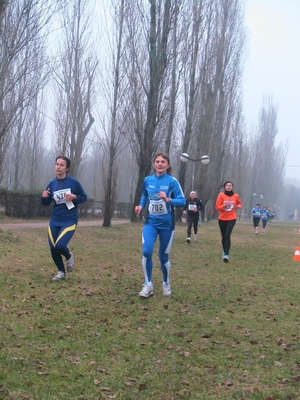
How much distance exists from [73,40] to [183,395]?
28509mm

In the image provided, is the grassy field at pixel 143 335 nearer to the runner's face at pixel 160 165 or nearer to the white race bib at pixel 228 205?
the runner's face at pixel 160 165

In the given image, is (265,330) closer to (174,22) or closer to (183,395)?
(183,395)

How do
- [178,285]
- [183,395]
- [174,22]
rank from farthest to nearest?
[174,22] < [178,285] < [183,395]

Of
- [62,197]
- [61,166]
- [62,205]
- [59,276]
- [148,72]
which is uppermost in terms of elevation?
[148,72]

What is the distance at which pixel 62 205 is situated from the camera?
747 cm

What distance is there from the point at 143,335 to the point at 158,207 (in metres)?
2.21

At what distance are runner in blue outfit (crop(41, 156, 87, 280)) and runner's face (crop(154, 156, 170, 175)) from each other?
1392 millimetres

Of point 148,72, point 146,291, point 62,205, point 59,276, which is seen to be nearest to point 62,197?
point 62,205

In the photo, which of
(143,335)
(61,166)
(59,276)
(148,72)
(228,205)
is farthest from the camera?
(148,72)

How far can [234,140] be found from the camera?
146 feet

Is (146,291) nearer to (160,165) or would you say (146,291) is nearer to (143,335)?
(143,335)

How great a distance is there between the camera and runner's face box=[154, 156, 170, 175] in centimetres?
689

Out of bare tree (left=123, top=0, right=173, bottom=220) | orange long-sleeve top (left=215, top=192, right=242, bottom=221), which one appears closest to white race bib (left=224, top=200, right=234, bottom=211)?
orange long-sleeve top (left=215, top=192, right=242, bottom=221)

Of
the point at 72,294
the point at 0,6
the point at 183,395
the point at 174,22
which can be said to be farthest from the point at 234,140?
the point at 183,395
